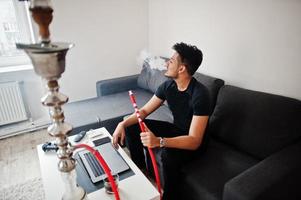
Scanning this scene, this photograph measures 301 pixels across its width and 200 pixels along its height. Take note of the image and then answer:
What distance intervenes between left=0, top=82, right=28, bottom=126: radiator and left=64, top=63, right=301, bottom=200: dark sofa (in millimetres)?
982

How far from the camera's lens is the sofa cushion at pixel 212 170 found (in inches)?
50.5

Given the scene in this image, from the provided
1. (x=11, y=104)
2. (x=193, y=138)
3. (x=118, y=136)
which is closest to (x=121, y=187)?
(x=118, y=136)

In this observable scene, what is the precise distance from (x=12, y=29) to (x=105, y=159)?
2247mm

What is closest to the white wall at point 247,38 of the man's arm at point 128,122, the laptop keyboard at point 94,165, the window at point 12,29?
the man's arm at point 128,122

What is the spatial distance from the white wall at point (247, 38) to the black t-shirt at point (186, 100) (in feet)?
1.95

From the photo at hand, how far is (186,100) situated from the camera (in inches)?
61.9

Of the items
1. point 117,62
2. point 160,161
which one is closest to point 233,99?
point 160,161

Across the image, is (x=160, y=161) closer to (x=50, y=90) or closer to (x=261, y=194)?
(x=261, y=194)

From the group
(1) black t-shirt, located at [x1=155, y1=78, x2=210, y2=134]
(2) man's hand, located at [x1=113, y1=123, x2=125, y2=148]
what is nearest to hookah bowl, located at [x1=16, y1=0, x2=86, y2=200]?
(2) man's hand, located at [x1=113, y1=123, x2=125, y2=148]

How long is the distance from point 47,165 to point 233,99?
1.41m

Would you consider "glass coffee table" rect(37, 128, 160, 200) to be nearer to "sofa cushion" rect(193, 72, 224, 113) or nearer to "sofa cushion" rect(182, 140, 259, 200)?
"sofa cushion" rect(182, 140, 259, 200)

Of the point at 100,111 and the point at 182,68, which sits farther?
the point at 100,111

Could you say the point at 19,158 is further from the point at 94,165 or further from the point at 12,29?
the point at 12,29

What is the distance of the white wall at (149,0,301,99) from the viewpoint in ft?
4.96
